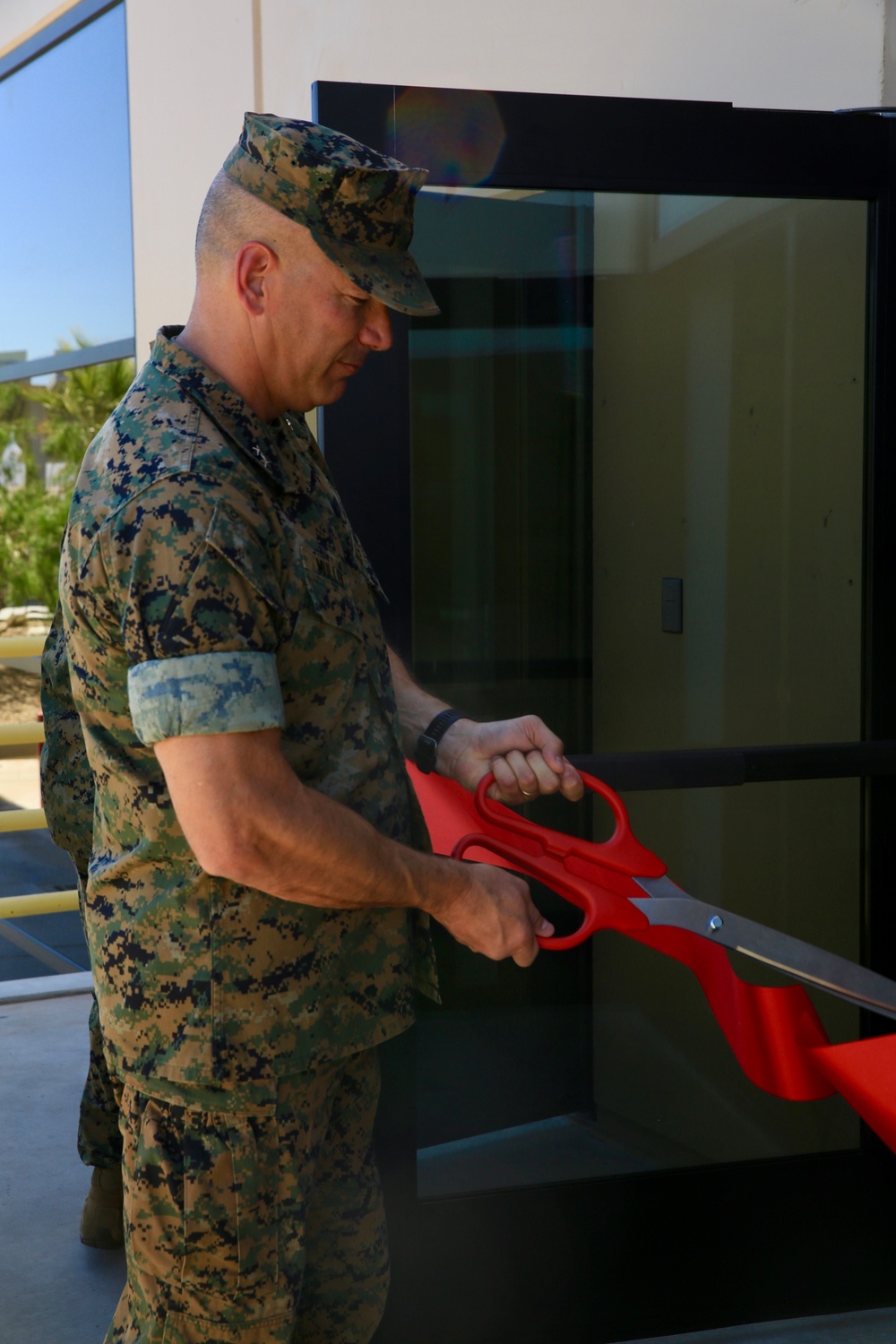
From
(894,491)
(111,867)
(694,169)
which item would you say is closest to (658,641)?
(894,491)

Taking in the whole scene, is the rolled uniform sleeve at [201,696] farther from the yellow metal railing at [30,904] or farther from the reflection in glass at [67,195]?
the reflection in glass at [67,195]

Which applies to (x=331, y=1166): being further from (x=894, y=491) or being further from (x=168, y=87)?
(x=168, y=87)

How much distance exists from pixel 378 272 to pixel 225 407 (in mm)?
213

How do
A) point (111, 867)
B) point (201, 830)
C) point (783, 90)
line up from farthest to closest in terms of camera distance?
point (783, 90)
point (111, 867)
point (201, 830)

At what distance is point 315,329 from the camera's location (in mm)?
1291

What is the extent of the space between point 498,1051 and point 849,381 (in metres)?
1.36

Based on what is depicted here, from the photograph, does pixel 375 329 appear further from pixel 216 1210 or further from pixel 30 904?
pixel 30 904

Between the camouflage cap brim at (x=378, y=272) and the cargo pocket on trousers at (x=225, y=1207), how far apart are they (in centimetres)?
87

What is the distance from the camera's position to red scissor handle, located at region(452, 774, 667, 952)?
1392 mm

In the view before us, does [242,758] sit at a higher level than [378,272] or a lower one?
lower

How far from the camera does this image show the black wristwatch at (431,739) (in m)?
1.66

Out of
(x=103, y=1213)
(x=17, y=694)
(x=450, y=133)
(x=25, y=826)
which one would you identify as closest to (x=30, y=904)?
(x=25, y=826)

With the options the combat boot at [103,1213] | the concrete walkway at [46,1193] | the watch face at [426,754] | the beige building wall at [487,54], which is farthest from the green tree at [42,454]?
the watch face at [426,754]

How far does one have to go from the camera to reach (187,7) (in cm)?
364
